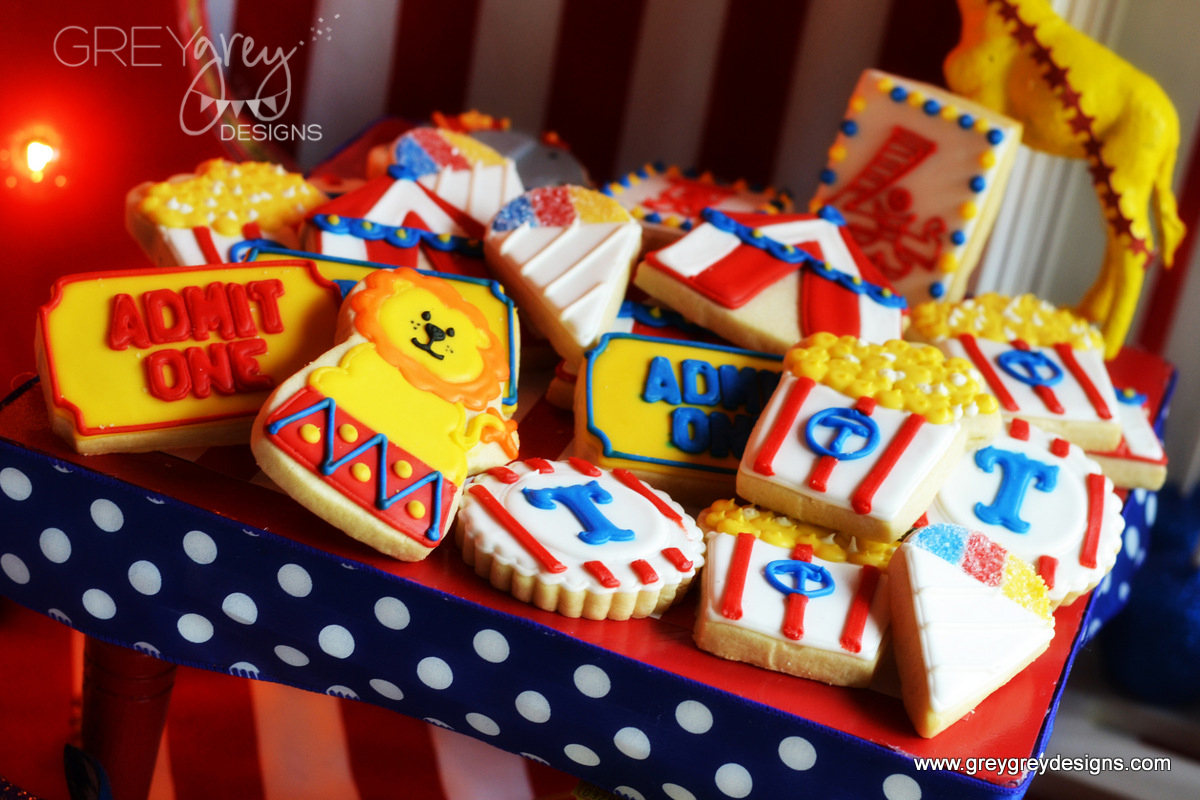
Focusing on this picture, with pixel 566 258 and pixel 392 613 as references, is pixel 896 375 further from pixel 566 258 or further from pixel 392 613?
pixel 392 613

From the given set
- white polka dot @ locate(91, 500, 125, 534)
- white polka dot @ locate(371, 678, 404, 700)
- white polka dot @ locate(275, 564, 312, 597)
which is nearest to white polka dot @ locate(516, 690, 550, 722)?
white polka dot @ locate(371, 678, 404, 700)

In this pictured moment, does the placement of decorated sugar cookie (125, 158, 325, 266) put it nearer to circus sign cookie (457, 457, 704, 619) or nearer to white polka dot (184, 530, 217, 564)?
white polka dot (184, 530, 217, 564)

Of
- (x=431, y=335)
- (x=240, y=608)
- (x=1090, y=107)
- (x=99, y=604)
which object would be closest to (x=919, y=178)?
(x=1090, y=107)

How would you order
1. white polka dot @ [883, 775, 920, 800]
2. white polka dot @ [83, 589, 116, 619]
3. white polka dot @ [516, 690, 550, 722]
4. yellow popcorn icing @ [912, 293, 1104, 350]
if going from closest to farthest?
white polka dot @ [883, 775, 920, 800], white polka dot @ [516, 690, 550, 722], white polka dot @ [83, 589, 116, 619], yellow popcorn icing @ [912, 293, 1104, 350]

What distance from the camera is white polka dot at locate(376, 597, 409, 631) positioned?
3.71 ft

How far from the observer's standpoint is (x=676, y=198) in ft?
6.56

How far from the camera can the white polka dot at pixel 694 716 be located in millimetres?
1061

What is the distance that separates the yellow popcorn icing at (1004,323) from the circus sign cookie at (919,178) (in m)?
0.10

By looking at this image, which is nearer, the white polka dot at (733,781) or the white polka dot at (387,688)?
the white polka dot at (733,781)

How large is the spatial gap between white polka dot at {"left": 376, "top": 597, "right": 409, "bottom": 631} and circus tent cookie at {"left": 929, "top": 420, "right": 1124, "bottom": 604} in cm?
66

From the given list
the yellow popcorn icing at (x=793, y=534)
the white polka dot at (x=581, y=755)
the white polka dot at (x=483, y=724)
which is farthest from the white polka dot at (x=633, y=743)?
the yellow popcorn icing at (x=793, y=534)

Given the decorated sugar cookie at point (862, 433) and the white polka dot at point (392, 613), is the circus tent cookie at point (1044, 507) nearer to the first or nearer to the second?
the decorated sugar cookie at point (862, 433)

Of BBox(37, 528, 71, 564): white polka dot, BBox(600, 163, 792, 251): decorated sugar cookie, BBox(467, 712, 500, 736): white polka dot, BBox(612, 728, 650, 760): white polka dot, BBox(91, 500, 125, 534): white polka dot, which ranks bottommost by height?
BBox(467, 712, 500, 736): white polka dot

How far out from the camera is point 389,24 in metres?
2.17
